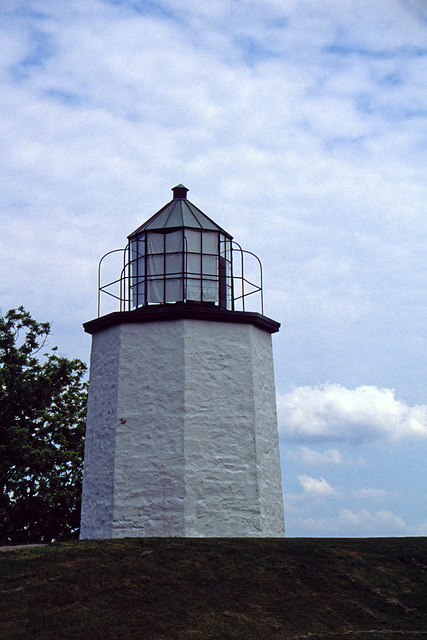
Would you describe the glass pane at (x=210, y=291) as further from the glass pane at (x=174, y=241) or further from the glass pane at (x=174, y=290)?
the glass pane at (x=174, y=241)

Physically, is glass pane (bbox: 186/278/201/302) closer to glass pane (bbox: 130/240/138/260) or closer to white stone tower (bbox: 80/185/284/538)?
white stone tower (bbox: 80/185/284/538)

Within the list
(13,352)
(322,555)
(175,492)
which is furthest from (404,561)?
(13,352)

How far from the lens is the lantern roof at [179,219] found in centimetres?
2102

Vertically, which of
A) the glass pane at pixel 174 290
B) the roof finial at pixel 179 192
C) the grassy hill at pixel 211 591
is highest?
the roof finial at pixel 179 192

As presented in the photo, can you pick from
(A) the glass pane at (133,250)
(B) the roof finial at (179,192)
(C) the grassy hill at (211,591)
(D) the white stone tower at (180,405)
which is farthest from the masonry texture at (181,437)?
(B) the roof finial at (179,192)

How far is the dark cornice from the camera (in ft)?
64.1

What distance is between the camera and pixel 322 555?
1573cm

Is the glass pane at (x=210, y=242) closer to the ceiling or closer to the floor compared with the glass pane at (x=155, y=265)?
closer to the ceiling

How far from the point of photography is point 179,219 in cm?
2111

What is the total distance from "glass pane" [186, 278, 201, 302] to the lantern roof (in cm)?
156

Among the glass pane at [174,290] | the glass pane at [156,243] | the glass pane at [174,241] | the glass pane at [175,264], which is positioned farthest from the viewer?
the glass pane at [156,243]

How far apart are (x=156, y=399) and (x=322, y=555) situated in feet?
19.1

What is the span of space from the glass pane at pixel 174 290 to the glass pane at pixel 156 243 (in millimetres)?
970

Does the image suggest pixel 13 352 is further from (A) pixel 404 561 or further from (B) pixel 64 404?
(A) pixel 404 561
